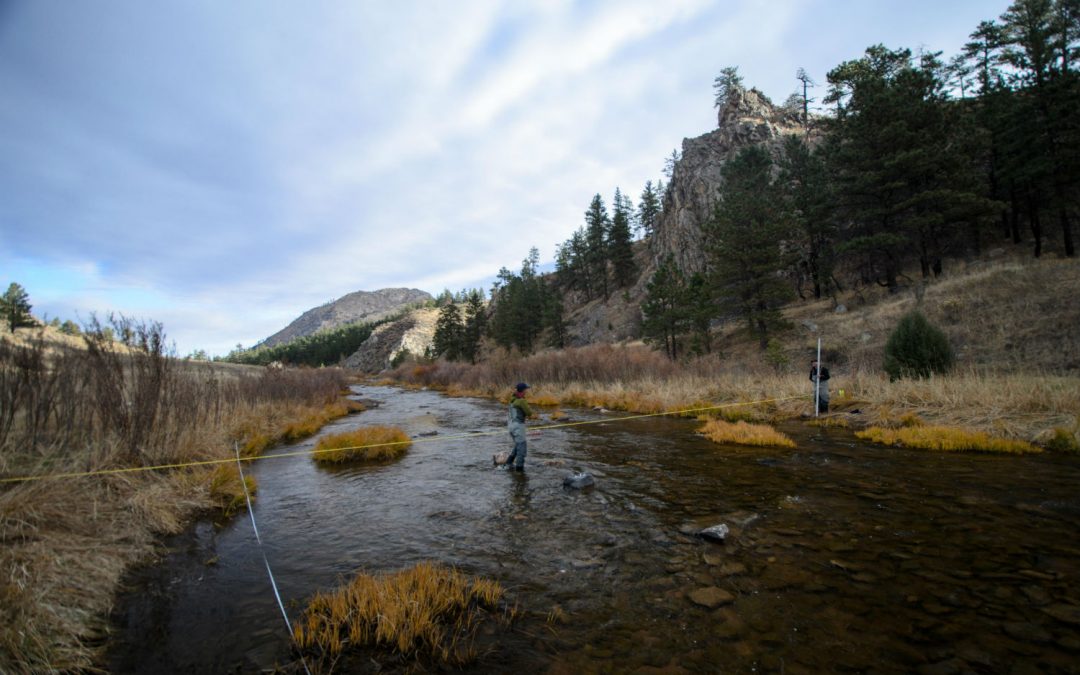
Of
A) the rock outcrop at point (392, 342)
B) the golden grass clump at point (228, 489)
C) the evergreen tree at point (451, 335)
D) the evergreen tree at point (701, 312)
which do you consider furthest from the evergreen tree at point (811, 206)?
the rock outcrop at point (392, 342)

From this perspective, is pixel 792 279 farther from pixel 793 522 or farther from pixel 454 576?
pixel 454 576

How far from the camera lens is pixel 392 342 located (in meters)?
118

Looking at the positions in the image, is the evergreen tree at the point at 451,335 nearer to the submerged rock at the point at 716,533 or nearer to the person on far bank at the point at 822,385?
the person on far bank at the point at 822,385

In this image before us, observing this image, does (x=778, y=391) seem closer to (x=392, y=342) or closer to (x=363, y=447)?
(x=363, y=447)

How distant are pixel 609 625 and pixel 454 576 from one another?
173cm

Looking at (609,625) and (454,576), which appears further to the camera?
(454,576)

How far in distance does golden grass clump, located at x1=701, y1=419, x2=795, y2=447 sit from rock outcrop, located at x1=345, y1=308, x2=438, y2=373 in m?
102

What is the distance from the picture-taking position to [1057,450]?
30.8 ft

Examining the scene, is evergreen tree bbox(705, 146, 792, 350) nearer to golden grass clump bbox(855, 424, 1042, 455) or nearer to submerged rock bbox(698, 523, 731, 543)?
golden grass clump bbox(855, 424, 1042, 455)

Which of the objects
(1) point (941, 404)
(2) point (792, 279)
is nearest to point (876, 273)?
(2) point (792, 279)

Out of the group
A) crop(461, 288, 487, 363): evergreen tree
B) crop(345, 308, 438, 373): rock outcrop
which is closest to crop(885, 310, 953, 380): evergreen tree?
crop(461, 288, 487, 363): evergreen tree

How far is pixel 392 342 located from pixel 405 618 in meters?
121

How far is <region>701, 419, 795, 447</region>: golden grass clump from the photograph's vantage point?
11.8 m

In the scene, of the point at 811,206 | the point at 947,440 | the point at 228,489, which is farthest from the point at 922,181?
the point at 228,489
